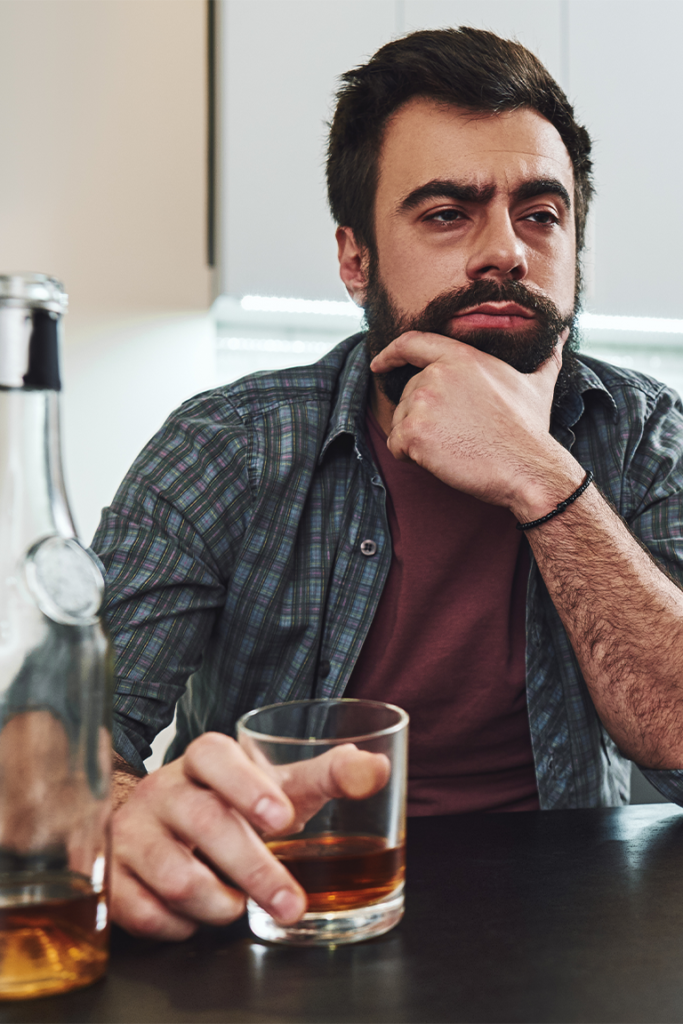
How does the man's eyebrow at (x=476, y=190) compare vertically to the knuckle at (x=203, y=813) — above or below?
above

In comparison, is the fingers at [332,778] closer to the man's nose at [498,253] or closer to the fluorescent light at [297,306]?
the man's nose at [498,253]

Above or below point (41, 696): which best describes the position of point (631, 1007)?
below

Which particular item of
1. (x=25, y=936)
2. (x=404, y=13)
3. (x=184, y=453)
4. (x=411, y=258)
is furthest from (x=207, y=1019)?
(x=404, y=13)

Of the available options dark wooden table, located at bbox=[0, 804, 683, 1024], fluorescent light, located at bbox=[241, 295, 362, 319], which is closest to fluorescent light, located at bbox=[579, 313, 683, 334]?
fluorescent light, located at bbox=[241, 295, 362, 319]

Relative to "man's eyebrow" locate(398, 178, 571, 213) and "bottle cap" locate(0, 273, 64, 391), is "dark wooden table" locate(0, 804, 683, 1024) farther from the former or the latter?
"man's eyebrow" locate(398, 178, 571, 213)

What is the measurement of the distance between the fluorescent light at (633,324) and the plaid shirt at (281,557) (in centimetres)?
129

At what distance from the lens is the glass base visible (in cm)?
44

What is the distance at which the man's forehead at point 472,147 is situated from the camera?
1.20 m

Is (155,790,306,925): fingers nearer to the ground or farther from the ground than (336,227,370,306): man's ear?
nearer to the ground

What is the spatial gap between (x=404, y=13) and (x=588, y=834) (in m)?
2.06

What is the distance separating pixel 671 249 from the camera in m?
2.34

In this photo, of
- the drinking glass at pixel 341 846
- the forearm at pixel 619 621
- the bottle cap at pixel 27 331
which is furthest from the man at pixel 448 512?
the bottle cap at pixel 27 331

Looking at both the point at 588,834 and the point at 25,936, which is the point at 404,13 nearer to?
the point at 588,834

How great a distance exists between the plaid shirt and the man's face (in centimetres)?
15
